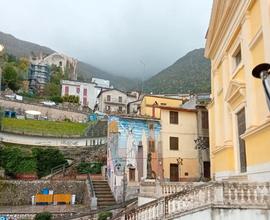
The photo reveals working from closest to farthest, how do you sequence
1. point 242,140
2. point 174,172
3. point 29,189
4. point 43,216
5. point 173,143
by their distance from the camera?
1. point 242,140
2. point 43,216
3. point 29,189
4. point 174,172
5. point 173,143

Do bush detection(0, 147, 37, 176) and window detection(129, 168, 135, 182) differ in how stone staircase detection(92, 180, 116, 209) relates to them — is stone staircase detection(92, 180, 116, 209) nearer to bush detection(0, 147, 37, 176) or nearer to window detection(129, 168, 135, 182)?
window detection(129, 168, 135, 182)

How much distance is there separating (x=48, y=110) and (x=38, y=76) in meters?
25.4

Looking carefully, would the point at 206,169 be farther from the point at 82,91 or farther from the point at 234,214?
the point at 82,91

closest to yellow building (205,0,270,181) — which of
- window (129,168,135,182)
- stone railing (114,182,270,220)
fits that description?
stone railing (114,182,270,220)

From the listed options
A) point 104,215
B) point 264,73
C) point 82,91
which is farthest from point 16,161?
point 82,91

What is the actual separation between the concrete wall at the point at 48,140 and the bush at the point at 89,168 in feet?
18.8

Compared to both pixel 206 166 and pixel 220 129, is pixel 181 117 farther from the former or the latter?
pixel 220 129

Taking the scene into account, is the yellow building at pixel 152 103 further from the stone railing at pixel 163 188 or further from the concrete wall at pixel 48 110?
the concrete wall at pixel 48 110

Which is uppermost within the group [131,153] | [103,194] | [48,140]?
[48,140]

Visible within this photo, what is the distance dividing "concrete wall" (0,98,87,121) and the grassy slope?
5441mm

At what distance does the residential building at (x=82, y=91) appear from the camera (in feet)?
227

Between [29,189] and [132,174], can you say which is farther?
[29,189]

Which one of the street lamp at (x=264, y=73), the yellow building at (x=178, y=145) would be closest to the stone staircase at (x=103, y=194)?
the yellow building at (x=178, y=145)

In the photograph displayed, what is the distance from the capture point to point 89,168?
30297 mm
